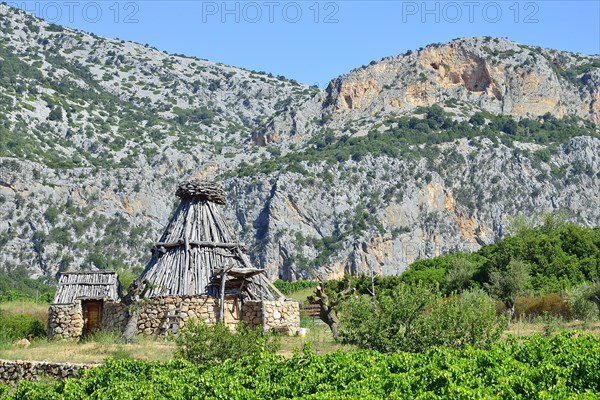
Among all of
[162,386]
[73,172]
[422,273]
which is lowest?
[162,386]

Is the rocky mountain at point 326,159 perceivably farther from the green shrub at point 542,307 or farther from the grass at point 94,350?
the green shrub at point 542,307

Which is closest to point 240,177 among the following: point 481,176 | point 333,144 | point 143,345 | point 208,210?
point 333,144

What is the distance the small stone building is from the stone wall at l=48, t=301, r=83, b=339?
0.12ft

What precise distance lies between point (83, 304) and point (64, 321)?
1725mm

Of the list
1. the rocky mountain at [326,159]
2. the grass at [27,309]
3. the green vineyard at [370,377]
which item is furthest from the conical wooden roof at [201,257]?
the rocky mountain at [326,159]

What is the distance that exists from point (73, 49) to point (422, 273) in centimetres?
10535

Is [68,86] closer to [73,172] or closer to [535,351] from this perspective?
[73,172]

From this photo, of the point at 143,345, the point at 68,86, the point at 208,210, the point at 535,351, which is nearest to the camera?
the point at 535,351

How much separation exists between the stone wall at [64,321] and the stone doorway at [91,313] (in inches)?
39.1

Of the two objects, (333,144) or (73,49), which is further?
(73,49)

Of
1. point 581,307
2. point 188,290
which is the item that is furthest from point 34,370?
point 581,307

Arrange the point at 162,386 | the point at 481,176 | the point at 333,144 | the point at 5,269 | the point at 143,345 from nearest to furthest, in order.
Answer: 1. the point at 162,386
2. the point at 143,345
3. the point at 5,269
4. the point at 481,176
5. the point at 333,144

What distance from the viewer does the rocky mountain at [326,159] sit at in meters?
84.6

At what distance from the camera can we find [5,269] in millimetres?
74500
